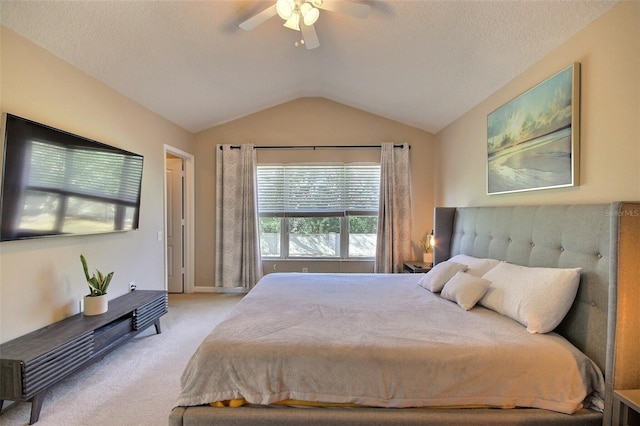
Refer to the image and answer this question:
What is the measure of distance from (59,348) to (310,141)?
3681mm

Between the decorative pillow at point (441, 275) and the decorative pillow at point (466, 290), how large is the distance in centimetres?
18

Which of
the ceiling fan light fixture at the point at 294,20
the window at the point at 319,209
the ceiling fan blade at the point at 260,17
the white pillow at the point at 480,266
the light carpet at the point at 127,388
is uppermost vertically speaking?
the ceiling fan blade at the point at 260,17

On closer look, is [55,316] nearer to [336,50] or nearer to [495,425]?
[495,425]

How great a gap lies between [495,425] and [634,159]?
1545 mm

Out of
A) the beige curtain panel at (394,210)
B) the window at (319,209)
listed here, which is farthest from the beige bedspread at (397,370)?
the window at (319,209)

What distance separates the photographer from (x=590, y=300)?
1.54 meters

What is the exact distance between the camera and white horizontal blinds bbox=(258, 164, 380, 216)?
14.8ft

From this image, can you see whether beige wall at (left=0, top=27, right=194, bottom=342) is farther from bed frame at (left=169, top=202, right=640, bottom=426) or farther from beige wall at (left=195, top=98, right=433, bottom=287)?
bed frame at (left=169, top=202, right=640, bottom=426)

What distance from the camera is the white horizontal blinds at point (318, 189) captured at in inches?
178

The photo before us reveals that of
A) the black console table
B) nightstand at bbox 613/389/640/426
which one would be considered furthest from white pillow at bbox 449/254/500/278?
the black console table

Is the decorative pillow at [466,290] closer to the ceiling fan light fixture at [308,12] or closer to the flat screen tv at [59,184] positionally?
the ceiling fan light fixture at [308,12]

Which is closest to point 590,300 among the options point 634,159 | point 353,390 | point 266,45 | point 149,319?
point 634,159

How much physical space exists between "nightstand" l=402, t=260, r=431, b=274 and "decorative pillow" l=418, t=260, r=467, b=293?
1135mm

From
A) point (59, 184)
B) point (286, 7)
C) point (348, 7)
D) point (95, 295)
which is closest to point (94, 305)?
point (95, 295)
